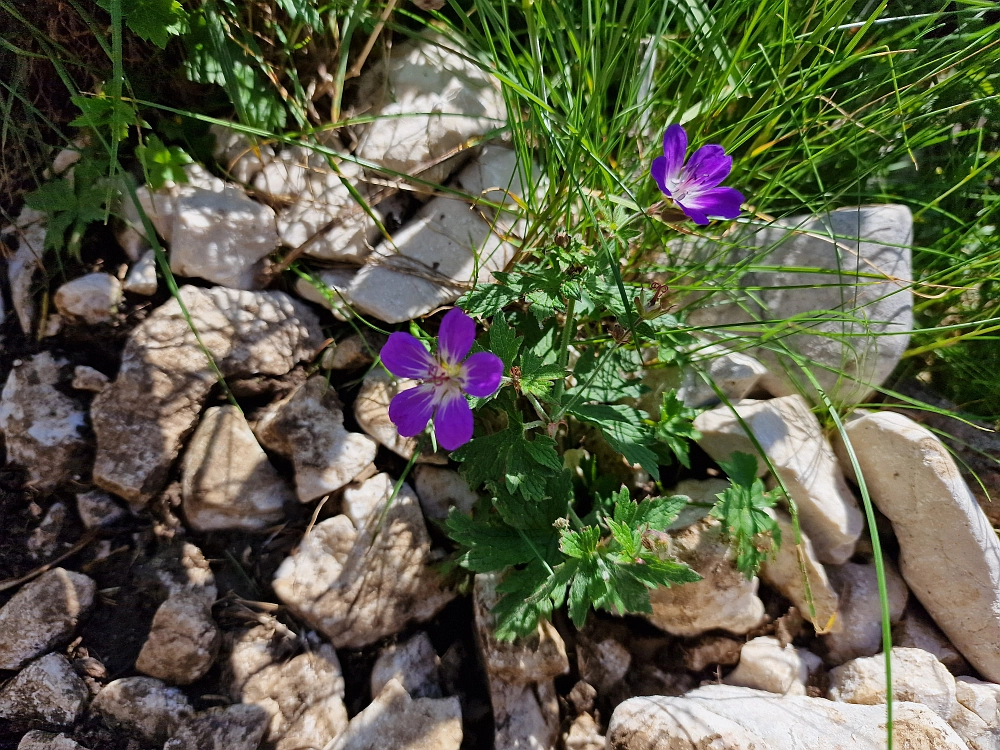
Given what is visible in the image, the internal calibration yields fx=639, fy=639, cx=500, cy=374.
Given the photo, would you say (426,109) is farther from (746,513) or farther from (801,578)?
(801,578)

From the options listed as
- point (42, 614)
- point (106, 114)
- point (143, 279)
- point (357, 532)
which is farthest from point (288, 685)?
point (106, 114)

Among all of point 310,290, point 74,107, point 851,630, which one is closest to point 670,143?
point 310,290

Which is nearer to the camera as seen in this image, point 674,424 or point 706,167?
point 706,167

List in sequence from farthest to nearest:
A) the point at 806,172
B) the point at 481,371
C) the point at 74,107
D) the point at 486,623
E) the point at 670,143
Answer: the point at 806,172, the point at 74,107, the point at 486,623, the point at 670,143, the point at 481,371

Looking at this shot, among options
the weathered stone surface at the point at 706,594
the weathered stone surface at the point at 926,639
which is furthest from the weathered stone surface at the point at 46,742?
the weathered stone surface at the point at 926,639

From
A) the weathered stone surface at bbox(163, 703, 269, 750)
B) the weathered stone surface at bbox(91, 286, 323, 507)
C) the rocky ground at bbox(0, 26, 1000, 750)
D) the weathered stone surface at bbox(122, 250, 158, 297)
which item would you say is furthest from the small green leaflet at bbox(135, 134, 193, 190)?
the weathered stone surface at bbox(163, 703, 269, 750)

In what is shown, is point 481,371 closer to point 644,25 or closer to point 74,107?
point 644,25

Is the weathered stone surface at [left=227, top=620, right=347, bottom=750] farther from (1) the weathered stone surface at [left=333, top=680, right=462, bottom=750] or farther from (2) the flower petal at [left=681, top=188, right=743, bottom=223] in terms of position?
(2) the flower petal at [left=681, top=188, right=743, bottom=223]
